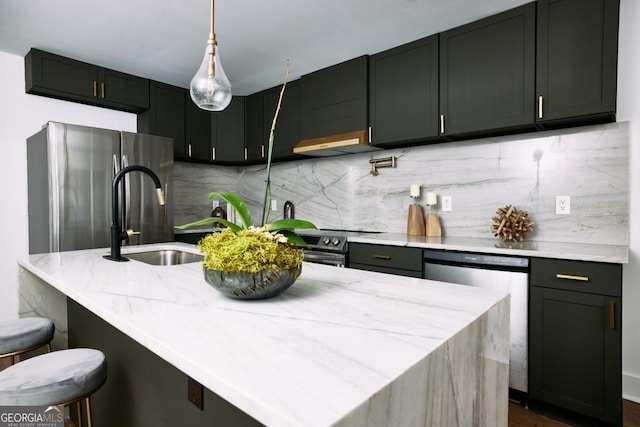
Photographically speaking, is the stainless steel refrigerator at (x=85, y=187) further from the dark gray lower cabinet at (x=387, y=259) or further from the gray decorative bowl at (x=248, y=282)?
the gray decorative bowl at (x=248, y=282)

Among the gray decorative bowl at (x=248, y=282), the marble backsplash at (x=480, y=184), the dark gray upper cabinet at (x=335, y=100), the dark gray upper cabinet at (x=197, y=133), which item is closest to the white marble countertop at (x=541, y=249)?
the marble backsplash at (x=480, y=184)

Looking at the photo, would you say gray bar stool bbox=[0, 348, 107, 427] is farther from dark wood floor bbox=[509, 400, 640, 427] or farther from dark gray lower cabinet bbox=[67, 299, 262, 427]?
dark wood floor bbox=[509, 400, 640, 427]

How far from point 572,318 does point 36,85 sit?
4.11m

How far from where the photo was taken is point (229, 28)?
2660 millimetres

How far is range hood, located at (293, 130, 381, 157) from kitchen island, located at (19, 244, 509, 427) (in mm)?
1869

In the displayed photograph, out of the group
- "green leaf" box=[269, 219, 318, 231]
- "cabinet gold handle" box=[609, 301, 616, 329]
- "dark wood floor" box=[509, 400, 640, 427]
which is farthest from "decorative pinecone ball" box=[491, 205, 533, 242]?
"green leaf" box=[269, 219, 318, 231]

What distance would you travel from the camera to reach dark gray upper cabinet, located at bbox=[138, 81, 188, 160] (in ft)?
12.1

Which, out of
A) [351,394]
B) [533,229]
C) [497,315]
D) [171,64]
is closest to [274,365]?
[351,394]

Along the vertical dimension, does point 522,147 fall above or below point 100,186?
above

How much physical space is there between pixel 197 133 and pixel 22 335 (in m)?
2.92

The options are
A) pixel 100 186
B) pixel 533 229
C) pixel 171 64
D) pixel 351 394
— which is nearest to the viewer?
pixel 351 394

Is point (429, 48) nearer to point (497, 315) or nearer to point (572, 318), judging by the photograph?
point (572, 318)

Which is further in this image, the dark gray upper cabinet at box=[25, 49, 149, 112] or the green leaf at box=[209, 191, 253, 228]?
the dark gray upper cabinet at box=[25, 49, 149, 112]

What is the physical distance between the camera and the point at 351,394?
50cm
